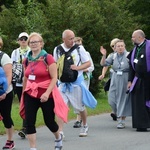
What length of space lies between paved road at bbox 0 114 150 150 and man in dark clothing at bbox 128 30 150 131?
0.29m

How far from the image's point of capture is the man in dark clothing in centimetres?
1115

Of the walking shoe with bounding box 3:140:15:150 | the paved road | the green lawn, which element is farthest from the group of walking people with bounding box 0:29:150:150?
the green lawn

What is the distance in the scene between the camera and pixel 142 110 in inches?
444

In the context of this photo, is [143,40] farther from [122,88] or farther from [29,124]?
[29,124]

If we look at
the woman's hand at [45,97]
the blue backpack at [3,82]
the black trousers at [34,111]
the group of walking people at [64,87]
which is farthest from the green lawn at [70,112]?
the woman's hand at [45,97]

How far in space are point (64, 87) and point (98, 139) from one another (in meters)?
1.11

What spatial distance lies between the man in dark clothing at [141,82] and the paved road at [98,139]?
0.29m

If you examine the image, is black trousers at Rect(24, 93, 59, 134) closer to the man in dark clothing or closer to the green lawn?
the green lawn

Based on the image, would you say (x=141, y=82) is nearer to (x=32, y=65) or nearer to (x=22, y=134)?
(x=22, y=134)

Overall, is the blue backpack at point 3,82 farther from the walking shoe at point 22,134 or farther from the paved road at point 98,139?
the walking shoe at point 22,134

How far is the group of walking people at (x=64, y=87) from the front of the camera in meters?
8.07

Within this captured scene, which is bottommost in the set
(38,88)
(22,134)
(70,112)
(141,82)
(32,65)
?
(70,112)

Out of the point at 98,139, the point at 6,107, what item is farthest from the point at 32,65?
the point at 98,139

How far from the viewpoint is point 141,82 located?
444 inches
